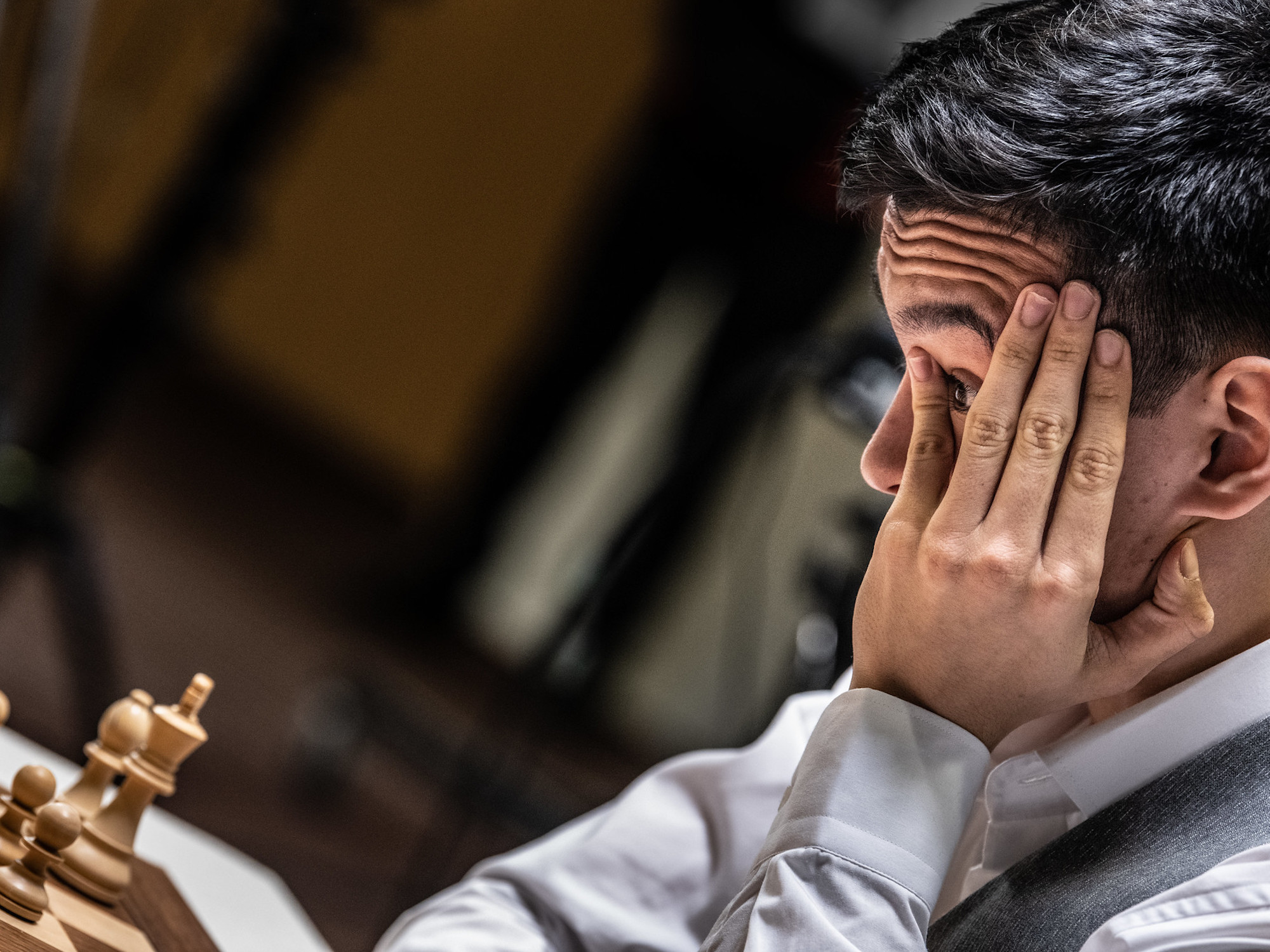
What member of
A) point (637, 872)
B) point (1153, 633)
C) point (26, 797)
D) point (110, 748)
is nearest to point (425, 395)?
point (637, 872)

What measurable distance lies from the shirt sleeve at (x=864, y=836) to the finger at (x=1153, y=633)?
3.8 inches

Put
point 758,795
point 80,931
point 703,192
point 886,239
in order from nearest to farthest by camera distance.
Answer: point 80,931
point 886,239
point 758,795
point 703,192

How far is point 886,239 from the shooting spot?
0.93 meters

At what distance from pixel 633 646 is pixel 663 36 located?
7.12 ft

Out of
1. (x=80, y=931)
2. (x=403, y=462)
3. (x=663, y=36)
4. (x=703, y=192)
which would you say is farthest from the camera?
(x=403, y=462)

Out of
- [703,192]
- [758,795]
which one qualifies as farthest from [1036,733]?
[703,192]

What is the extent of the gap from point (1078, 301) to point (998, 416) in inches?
3.3

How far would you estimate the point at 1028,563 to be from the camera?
780 mm

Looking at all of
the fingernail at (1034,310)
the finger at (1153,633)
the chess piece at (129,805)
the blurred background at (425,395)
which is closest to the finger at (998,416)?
the fingernail at (1034,310)

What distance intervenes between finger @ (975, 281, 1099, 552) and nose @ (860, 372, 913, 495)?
0.14m

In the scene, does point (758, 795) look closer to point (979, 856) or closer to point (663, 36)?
point (979, 856)

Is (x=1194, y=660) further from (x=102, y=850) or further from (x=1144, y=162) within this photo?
(x=102, y=850)

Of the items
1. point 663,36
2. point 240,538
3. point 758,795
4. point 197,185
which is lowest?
point 240,538

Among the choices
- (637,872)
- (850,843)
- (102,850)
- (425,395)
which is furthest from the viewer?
(425,395)
